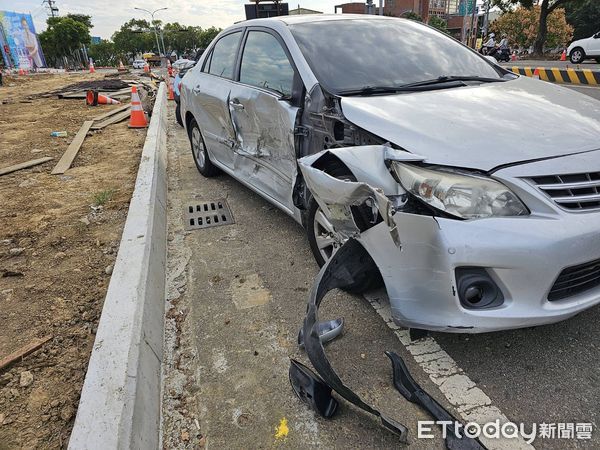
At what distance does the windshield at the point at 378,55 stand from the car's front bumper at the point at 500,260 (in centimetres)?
127

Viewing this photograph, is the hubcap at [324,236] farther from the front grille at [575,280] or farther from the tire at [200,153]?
the tire at [200,153]

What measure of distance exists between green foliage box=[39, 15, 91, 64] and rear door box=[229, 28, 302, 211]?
70.5 meters

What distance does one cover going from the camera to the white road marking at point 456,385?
1777 mm

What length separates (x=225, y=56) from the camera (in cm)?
441

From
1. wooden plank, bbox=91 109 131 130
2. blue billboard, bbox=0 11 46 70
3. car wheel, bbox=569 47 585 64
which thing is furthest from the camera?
blue billboard, bbox=0 11 46 70

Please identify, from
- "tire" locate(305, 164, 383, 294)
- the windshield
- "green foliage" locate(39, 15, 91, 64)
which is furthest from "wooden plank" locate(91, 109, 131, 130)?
"green foliage" locate(39, 15, 91, 64)

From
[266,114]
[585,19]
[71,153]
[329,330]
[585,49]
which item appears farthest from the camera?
[585,19]

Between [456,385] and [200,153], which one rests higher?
[200,153]

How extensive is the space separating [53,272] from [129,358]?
5.12 ft

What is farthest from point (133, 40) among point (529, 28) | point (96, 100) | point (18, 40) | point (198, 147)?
point (198, 147)

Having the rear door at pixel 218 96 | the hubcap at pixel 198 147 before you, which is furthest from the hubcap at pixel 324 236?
the hubcap at pixel 198 147

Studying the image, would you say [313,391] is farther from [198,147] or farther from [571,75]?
[571,75]

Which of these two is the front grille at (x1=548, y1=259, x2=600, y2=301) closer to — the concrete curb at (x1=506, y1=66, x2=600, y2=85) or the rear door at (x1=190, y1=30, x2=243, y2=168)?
the rear door at (x1=190, y1=30, x2=243, y2=168)

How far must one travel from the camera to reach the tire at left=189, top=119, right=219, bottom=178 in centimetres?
513
